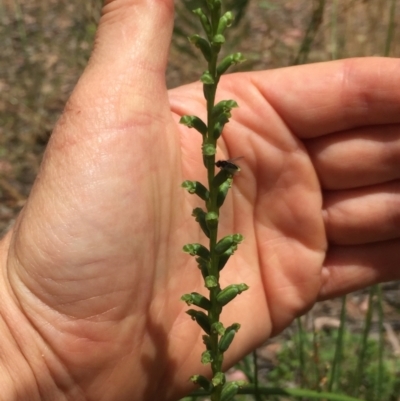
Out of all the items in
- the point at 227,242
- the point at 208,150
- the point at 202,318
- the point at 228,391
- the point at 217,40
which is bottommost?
the point at 228,391

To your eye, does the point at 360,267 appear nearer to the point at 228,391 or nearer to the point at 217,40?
the point at 228,391

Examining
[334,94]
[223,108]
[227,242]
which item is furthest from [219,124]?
[334,94]

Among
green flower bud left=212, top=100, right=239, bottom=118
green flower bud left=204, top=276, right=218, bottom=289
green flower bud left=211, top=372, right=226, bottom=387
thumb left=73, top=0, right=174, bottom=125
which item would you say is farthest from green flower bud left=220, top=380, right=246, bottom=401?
thumb left=73, top=0, right=174, bottom=125

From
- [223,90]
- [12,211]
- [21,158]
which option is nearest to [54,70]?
[21,158]

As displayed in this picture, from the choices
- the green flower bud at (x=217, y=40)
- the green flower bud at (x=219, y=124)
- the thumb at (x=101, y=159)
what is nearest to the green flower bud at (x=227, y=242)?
the green flower bud at (x=219, y=124)

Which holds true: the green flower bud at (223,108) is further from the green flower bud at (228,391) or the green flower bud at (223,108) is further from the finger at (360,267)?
the finger at (360,267)

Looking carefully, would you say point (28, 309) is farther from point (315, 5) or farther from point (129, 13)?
point (315, 5)
